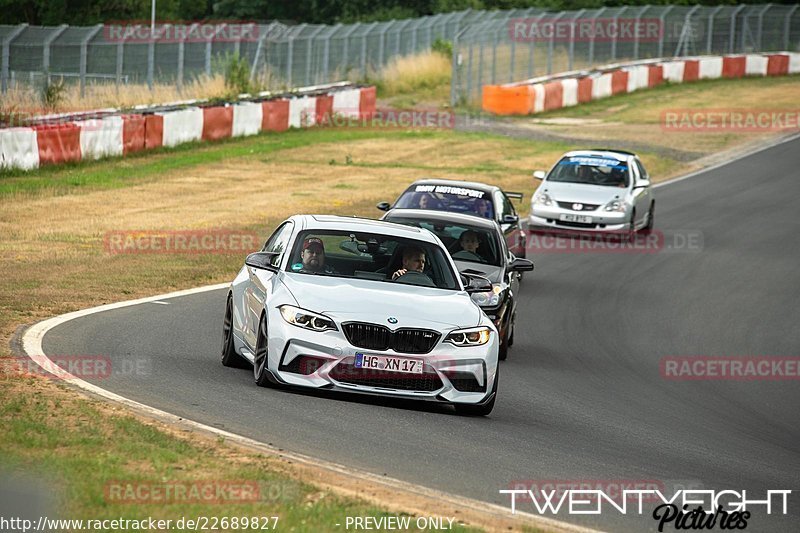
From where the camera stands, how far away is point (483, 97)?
49000 mm

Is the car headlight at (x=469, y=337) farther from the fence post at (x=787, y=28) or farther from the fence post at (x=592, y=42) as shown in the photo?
the fence post at (x=787, y=28)

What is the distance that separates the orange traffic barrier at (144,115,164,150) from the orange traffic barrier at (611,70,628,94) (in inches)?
1009

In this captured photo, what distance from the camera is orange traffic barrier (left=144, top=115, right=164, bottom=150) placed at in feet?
101

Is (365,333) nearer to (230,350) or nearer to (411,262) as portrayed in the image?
(411,262)

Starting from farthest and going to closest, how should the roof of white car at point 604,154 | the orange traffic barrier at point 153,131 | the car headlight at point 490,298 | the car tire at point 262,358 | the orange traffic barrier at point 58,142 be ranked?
the orange traffic barrier at point 153,131
the orange traffic barrier at point 58,142
the roof of white car at point 604,154
the car headlight at point 490,298
the car tire at point 262,358

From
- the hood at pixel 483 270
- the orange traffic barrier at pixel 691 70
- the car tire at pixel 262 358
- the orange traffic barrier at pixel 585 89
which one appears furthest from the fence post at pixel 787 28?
the car tire at pixel 262 358

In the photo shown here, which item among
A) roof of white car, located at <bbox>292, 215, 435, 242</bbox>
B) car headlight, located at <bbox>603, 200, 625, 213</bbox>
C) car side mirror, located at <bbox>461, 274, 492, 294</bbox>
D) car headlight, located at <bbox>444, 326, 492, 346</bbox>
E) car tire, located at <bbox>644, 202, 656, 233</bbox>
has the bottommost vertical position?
car tire, located at <bbox>644, 202, 656, 233</bbox>

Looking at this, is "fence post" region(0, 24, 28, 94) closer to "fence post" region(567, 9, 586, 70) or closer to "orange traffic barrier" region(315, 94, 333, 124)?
"orange traffic barrier" region(315, 94, 333, 124)

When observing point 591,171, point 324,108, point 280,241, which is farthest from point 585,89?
point 280,241

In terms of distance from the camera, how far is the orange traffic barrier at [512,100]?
47.3 m

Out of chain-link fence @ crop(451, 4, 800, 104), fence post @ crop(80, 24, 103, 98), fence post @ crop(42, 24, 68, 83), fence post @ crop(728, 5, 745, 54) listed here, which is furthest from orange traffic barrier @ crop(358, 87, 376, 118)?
fence post @ crop(728, 5, 745, 54)

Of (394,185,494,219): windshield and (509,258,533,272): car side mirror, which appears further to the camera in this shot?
(394,185,494,219): windshield

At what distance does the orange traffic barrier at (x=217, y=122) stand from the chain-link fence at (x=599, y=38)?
51.5 feet

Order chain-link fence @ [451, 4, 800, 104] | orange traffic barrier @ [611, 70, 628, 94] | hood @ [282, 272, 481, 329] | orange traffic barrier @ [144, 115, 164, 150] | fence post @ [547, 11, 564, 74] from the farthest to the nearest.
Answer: fence post @ [547, 11, 564, 74] → orange traffic barrier @ [611, 70, 628, 94] → chain-link fence @ [451, 4, 800, 104] → orange traffic barrier @ [144, 115, 164, 150] → hood @ [282, 272, 481, 329]
